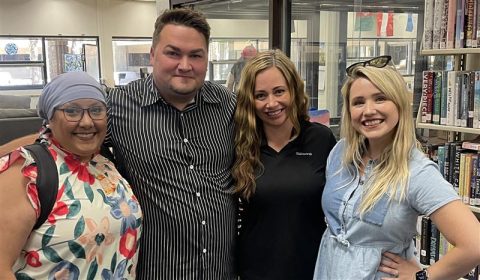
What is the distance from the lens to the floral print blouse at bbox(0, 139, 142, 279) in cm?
126

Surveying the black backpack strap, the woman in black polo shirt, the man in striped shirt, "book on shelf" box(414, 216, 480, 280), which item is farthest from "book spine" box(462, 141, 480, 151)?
the black backpack strap

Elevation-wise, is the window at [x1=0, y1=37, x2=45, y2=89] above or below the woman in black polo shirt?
above

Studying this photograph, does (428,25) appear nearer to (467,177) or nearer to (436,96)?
(436,96)

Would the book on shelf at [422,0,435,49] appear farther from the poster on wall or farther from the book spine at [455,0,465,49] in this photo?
the poster on wall

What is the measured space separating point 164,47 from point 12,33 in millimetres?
9646

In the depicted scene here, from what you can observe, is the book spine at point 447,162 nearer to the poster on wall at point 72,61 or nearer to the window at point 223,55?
the window at point 223,55

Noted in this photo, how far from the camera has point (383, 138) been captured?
1493 mm

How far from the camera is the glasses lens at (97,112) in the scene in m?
1.39

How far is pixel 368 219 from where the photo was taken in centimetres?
142

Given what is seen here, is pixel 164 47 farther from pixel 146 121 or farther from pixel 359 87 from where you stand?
pixel 359 87

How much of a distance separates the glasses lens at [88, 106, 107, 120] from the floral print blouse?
0.13m

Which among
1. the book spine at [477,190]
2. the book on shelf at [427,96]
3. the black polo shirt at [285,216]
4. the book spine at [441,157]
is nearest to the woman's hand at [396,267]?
the black polo shirt at [285,216]

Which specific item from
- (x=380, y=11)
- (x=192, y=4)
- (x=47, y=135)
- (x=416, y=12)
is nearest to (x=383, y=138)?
(x=47, y=135)

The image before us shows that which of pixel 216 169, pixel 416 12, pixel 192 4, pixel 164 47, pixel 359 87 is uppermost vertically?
pixel 192 4
